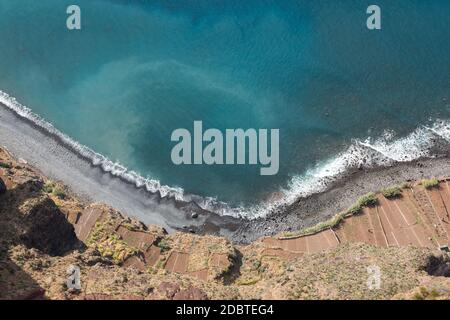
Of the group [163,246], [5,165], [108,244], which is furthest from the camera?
[5,165]

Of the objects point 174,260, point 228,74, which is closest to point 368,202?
point 174,260

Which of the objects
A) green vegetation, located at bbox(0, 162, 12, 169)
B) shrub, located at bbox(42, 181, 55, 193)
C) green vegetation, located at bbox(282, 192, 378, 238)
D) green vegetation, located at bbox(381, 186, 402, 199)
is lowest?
green vegetation, located at bbox(282, 192, 378, 238)

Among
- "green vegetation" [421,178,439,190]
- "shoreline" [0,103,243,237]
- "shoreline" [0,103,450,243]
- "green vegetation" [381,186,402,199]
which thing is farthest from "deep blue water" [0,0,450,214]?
"green vegetation" [381,186,402,199]

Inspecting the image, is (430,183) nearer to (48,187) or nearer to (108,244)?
(108,244)

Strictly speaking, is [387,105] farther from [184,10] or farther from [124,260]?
[124,260]

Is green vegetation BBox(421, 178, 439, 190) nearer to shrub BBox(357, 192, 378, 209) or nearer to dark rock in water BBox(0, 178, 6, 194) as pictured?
shrub BBox(357, 192, 378, 209)

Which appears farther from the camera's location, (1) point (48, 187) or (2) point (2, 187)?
(1) point (48, 187)
